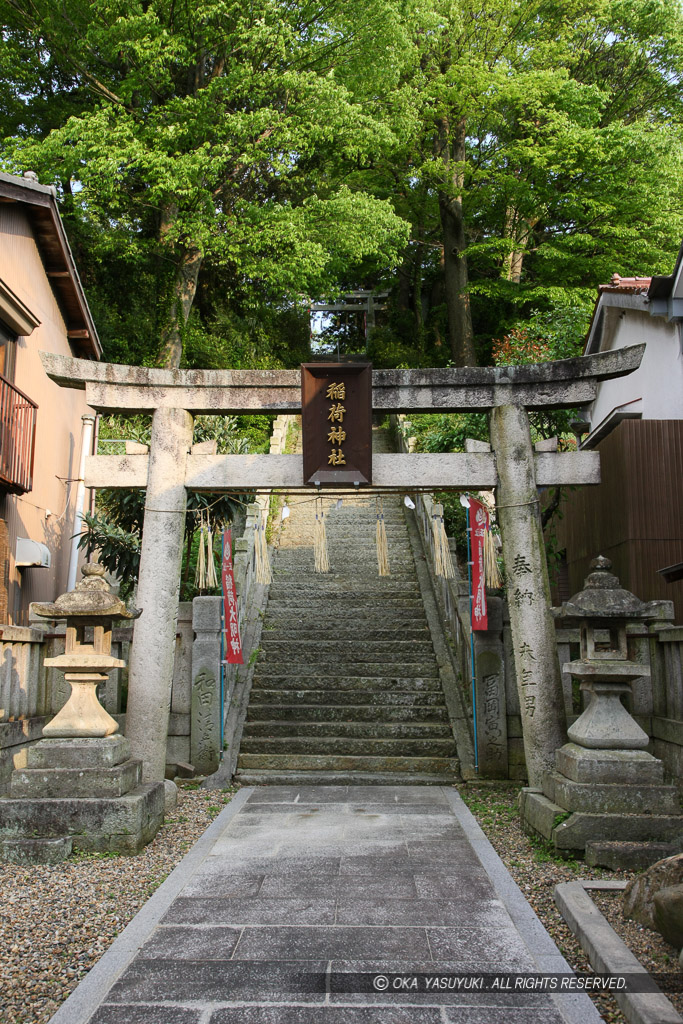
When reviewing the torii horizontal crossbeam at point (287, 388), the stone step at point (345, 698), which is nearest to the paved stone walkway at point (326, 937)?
the stone step at point (345, 698)

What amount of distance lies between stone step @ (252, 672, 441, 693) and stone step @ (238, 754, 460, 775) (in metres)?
1.62

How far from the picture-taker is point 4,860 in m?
6.86

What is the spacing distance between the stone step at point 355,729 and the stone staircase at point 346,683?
1cm

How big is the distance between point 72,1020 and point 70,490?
14.2 meters

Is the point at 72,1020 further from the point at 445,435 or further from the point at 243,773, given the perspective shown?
the point at 445,435

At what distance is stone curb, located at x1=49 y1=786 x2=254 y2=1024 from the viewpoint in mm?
4211

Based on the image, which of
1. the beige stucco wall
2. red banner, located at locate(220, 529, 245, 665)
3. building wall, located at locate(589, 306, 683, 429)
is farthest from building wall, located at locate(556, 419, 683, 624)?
the beige stucco wall

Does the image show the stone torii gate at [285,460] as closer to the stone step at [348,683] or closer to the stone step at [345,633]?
the stone step at [348,683]

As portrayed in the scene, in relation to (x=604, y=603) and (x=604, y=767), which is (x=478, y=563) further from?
Result: (x=604, y=767)

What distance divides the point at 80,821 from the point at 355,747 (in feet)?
14.7

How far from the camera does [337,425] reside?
887 centimetres

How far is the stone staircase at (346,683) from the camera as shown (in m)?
10.5

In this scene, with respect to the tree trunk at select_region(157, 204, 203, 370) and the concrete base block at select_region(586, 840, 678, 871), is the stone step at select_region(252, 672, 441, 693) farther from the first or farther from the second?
the tree trunk at select_region(157, 204, 203, 370)

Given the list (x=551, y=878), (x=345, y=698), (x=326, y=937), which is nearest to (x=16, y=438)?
(x=345, y=698)
